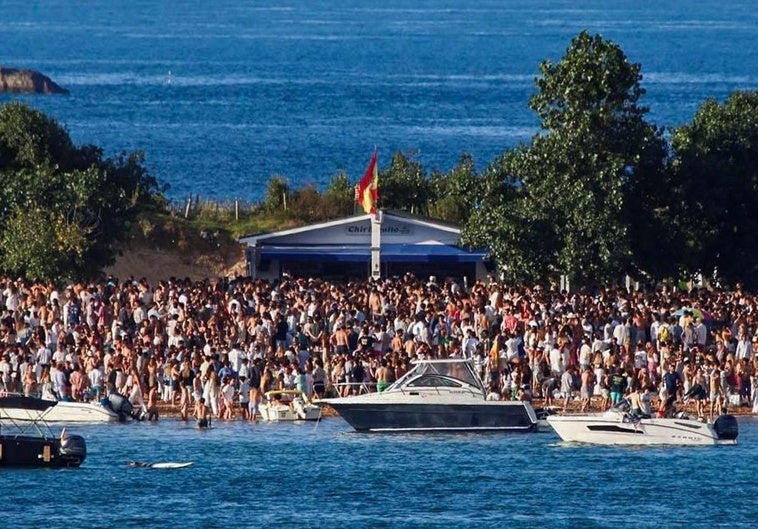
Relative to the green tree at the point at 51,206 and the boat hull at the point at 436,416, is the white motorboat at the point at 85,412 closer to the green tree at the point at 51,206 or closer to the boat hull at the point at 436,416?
the boat hull at the point at 436,416

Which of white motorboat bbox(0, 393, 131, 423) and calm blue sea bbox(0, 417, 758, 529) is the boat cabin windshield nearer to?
calm blue sea bbox(0, 417, 758, 529)

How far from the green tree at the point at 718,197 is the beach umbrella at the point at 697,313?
8164 mm

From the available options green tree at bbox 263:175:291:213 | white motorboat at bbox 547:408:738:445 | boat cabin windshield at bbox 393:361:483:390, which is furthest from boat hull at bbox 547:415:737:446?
green tree at bbox 263:175:291:213

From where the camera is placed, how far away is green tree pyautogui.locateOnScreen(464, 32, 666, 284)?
5841 cm

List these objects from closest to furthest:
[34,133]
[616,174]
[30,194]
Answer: [616,174] < [30,194] < [34,133]

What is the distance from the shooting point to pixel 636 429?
160ft

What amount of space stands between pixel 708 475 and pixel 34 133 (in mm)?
30164

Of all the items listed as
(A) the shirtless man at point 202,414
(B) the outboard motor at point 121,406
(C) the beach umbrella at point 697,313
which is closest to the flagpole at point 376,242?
(A) the shirtless man at point 202,414

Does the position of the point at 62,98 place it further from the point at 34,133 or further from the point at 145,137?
the point at 34,133

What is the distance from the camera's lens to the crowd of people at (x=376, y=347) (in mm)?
Result: 50062

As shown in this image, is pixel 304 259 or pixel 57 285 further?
pixel 304 259

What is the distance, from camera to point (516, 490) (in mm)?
45812

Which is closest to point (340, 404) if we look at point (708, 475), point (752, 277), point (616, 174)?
point (708, 475)

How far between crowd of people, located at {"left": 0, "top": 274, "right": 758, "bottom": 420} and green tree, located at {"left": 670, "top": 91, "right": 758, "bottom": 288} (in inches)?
287
